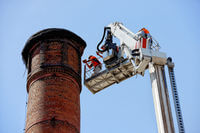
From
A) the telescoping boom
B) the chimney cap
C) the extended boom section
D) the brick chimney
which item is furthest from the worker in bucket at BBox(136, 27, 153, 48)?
the chimney cap

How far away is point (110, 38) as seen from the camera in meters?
23.4

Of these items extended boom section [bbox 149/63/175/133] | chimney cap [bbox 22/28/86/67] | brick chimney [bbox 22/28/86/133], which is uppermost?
chimney cap [bbox 22/28/86/67]

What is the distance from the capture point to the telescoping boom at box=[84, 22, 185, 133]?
1603cm

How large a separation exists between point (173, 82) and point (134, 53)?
2628 mm

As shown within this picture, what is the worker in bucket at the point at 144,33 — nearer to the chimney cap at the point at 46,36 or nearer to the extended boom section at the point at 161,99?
the extended boom section at the point at 161,99

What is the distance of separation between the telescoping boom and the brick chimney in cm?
146

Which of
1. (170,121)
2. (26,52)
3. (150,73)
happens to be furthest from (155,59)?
(26,52)

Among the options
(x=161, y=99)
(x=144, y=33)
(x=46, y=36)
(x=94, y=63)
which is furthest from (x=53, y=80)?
(x=161, y=99)

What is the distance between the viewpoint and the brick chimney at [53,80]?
19.9 metres

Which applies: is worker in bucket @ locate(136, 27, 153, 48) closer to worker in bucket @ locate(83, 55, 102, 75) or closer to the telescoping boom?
the telescoping boom

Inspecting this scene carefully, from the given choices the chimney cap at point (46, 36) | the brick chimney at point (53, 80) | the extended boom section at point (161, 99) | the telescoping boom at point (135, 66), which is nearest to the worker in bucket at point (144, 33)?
the telescoping boom at point (135, 66)

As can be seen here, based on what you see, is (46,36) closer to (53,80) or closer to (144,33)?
(53,80)

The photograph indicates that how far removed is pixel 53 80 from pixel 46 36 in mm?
2756

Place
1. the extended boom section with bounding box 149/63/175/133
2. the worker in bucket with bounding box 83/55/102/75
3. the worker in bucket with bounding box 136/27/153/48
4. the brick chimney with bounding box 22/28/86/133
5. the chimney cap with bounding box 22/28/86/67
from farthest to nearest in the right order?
the worker in bucket with bounding box 83/55/102/75
the chimney cap with bounding box 22/28/86/67
the brick chimney with bounding box 22/28/86/133
the worker in bucket with bounding box 136/27/153/48
the extended boom section with bounding box 149/63/175/133
